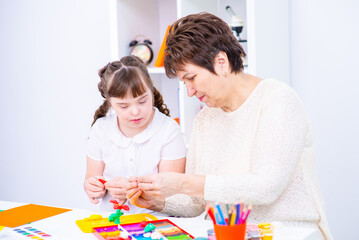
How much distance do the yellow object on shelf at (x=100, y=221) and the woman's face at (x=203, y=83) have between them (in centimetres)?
42

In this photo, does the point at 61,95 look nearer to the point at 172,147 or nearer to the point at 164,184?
the point at 172,147

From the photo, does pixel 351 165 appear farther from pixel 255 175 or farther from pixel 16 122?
pixel 16 122

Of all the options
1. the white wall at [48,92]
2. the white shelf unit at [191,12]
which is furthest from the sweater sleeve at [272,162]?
the white wall at [48,92]

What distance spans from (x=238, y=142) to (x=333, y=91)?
1002mm

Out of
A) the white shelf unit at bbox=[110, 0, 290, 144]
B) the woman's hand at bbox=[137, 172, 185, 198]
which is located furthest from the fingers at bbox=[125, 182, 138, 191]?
the white shelf unit at bbox=[110, 0, 290, 144]

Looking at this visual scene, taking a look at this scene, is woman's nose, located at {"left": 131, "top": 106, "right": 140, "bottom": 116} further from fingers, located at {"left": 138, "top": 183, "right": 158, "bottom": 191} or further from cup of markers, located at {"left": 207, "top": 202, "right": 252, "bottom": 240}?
cup of markers, located at {"left": 207, "top": 202, "right": 252, "bottom": 240}

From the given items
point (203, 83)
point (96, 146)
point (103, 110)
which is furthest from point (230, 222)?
point (103, 110)

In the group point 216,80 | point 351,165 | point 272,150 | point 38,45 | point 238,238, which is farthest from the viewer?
point 38,45

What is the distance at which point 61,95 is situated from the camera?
3.54m

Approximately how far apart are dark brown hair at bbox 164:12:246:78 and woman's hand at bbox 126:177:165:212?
412 mm

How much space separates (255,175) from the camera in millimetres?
1530

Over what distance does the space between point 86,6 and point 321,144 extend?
1.78 meters

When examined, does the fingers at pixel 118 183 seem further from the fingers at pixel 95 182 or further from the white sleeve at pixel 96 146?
the white sleeve at pixel 96 146

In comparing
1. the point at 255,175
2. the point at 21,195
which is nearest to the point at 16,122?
the point at 21,195
